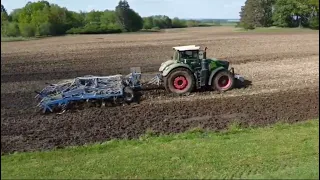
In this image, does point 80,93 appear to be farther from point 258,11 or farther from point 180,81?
point 258,11

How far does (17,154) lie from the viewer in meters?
6.18

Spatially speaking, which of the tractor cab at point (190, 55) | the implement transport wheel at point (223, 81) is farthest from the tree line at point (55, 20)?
the implement transport wheel at point (223, 81)

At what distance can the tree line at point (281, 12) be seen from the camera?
11.1 feet

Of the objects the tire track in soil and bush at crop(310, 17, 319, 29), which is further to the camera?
the tire track in soil

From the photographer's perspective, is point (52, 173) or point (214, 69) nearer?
point (52, 173)

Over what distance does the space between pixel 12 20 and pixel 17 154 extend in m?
3.35

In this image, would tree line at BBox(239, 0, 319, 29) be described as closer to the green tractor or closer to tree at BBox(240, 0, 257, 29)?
tree at BBox(240, 0, 257, 29)

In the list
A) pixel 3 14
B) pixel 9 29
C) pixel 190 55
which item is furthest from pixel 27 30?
pixel 190 55

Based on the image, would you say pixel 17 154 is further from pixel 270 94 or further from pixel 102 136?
pixel 270 94

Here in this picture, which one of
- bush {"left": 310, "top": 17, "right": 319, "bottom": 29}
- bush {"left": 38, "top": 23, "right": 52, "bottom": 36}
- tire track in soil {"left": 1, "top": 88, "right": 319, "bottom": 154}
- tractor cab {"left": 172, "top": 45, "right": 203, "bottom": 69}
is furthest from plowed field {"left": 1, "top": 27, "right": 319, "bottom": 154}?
bush {"left": 310, "top": 17, "right": 319, "bottom": 29}

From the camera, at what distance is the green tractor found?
11.7m

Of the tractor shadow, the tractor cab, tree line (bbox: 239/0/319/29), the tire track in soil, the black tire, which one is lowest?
the tire track in soil

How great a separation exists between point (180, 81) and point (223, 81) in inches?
55.4

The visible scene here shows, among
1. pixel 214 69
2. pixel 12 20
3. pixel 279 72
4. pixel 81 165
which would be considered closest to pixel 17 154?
pixel 81 165
